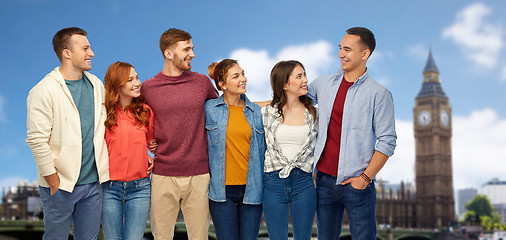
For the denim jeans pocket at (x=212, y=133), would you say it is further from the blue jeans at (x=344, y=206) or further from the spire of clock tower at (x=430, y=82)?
the spire of clock tower at (x=430, y=82)

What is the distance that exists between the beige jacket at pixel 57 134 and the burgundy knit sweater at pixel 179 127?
32 centimetres

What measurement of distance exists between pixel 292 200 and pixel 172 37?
1.13 metres

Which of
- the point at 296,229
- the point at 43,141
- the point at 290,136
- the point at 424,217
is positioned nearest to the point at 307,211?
the point at 296,229

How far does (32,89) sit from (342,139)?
1.65 m

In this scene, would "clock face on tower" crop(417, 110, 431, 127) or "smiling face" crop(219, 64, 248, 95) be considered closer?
"smiling face" crop(219, 64, 248, 95)

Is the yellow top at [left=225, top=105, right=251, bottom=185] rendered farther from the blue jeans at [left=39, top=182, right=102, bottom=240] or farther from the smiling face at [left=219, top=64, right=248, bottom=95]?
the blue jeans at [left=39, top=182, right=102, bottom=240]

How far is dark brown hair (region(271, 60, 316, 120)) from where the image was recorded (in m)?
3.10

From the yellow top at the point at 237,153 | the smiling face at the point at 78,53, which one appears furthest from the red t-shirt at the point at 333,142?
the smiling face at the point at 78,53

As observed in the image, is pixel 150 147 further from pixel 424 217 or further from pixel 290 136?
pixel 424 217

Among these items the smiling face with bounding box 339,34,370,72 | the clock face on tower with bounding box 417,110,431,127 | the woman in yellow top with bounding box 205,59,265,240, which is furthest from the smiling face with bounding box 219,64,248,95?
the clock face on tower with bounding box 417,110,431,127

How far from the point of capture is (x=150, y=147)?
3.11 metres

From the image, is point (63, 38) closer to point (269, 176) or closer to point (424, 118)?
point (269, 176)

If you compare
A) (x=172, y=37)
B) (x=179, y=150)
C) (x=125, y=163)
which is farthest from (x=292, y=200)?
(x=172, y=37)

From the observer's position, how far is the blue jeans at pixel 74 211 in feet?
9.48
